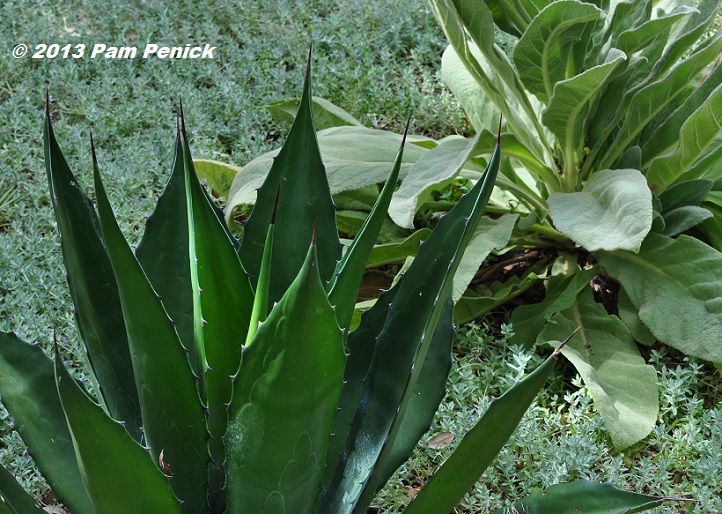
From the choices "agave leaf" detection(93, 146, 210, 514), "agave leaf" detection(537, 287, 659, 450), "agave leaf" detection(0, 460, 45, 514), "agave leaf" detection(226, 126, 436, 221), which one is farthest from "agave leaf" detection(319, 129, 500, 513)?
"agave leaf" detection(226, 126, 436, 221)

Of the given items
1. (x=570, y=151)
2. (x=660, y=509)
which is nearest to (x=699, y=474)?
(x=660, y=509)

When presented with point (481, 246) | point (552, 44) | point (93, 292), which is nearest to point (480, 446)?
point (93, 292)

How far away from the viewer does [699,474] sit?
7.15 ft

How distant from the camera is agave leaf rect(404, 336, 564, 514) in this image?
129 centimetres

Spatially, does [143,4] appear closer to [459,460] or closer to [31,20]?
[31,20]

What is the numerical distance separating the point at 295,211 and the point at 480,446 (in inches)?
21.1

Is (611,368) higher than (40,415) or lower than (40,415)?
lower

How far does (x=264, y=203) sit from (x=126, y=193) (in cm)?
175

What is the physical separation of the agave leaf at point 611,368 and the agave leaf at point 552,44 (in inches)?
26.0

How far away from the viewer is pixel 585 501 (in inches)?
58.6

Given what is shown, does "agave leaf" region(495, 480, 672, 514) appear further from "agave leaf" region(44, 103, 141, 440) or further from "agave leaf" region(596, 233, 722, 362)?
"agave leaf" region(596, 233, 722, 362)

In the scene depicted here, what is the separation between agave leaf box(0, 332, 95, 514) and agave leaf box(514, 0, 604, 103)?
150 centimetres

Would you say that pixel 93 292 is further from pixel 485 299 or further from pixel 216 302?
pixel 485 299

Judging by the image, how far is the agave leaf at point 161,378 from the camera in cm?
125
